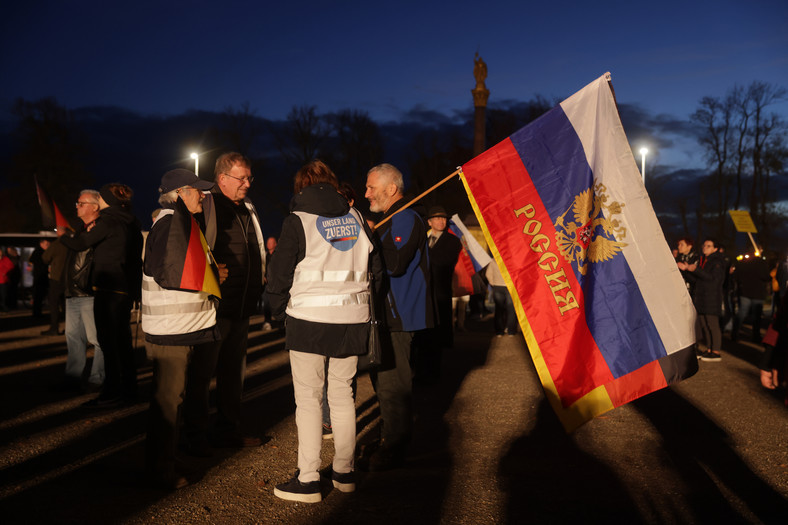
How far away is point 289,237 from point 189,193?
858 millimetres

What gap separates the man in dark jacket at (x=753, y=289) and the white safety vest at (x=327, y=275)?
1113 centimetres

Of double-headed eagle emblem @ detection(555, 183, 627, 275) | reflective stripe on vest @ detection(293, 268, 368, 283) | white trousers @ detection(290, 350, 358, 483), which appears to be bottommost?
white trousers @ detection(290, 350, 358, 483)

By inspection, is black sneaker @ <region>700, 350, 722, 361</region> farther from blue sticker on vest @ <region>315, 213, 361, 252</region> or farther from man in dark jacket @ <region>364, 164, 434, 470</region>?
blue sticker on vest @ <region>315, 213, 361, 252</region>

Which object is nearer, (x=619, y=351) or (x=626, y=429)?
(x=619, y=351)

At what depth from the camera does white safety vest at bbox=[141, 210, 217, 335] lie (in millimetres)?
4348

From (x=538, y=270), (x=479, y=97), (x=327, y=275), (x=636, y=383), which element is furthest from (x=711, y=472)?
(x=479, y=97)

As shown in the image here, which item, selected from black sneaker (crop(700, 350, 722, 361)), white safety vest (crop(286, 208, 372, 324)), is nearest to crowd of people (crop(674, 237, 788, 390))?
black sneaker (crop(700, 350, 722, 361))

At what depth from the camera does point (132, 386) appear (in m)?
6.86

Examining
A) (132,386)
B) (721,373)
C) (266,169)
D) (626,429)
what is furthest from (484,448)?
(266,169)

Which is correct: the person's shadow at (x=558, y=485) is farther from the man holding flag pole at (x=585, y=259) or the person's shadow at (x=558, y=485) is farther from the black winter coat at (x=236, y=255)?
the black winter coat at (x=236, y=255)

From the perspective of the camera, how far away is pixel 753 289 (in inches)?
517

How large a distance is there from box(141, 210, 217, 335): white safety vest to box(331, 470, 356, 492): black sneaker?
1284 mm

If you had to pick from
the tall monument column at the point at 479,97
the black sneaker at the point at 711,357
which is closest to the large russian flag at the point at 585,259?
the black sneaker at the point at 711,357

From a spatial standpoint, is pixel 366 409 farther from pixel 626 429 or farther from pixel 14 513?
pixel 14 513
